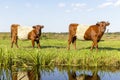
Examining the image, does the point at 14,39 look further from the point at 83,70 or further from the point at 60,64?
the point at 83,70

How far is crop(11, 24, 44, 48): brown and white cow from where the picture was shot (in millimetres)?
24156

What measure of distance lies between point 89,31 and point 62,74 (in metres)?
8.60

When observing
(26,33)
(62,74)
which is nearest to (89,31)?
(26,33)

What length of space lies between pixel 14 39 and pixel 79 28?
5859 millimetres

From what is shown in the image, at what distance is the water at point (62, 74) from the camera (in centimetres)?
1363

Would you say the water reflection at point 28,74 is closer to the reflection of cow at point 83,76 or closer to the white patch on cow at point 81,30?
the reflection of cow at point 83,76

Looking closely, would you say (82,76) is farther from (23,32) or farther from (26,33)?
(23,32)

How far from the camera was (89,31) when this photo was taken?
22672 millimetres

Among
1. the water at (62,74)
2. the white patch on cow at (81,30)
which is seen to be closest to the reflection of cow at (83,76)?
the water at (62,74)

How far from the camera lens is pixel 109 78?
14.0m

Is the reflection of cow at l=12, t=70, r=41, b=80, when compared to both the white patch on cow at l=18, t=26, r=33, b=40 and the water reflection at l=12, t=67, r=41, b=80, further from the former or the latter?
the white patch on cow at l=18, t=26, r=33, b=40

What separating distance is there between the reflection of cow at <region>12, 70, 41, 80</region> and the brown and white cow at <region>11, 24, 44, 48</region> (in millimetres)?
9006

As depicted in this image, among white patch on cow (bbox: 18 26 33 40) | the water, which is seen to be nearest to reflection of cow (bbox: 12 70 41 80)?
the water

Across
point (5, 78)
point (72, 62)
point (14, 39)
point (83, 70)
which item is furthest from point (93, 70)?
point (14, 39)
